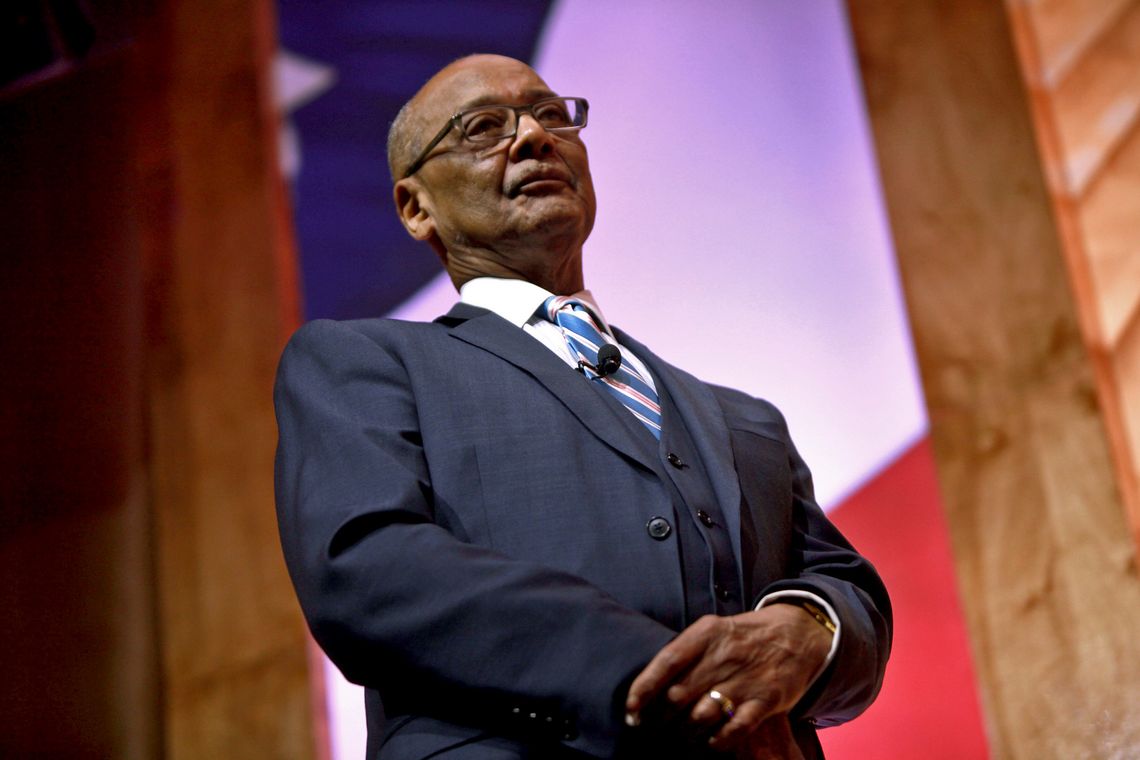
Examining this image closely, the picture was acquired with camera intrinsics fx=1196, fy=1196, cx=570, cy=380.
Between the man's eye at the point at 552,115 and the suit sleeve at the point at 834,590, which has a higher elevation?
the man's eye at the point at 552,115

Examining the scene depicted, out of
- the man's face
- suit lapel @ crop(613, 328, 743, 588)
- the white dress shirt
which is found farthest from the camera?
the man's face

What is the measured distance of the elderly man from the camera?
107cm

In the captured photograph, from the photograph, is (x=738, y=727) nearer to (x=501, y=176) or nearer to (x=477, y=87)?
(x=501, y=176)

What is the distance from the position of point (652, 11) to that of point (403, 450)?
183 cm

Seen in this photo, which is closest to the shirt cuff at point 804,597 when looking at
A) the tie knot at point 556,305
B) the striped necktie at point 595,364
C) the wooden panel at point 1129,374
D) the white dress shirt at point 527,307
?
the striped necktie at point 595,364

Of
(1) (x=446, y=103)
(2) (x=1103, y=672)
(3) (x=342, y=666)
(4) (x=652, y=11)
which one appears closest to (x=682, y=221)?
(4) (x=652, y=11)

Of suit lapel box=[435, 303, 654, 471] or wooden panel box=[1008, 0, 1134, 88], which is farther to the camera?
wooden panel box=[1008, 0, 1134, 88]

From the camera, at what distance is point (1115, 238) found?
2420mm

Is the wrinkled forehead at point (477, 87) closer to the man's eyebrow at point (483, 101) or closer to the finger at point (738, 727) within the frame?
the man's eyebrow at point (483, 101)

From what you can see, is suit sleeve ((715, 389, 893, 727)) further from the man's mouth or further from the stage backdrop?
the stage backdrop

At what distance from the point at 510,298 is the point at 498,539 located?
0.42 m

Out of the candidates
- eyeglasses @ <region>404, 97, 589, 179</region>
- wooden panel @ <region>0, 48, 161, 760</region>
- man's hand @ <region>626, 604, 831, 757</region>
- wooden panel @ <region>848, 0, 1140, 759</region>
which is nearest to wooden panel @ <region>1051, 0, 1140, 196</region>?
wooden panel @ <region>848, 0, 1140, 759</region>

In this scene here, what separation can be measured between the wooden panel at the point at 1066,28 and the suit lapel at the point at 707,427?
4.68ft

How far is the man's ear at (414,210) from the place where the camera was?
173 cm
